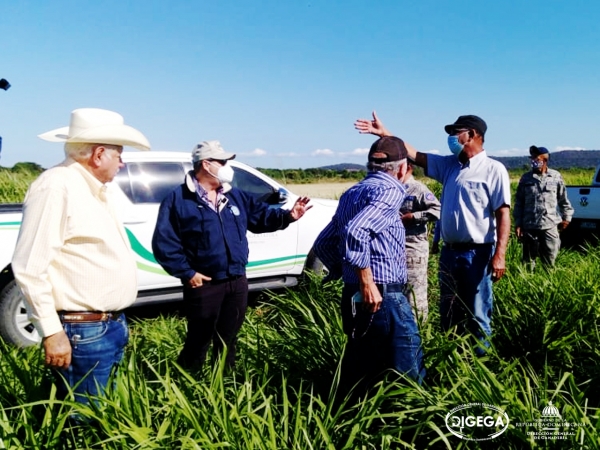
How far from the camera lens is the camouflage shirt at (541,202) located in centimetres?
634

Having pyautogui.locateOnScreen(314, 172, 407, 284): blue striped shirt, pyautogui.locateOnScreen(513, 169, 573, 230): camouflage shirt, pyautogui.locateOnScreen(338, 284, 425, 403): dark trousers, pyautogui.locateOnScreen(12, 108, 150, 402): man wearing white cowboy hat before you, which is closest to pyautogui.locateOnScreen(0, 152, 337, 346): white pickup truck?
pyautogui.locateOnScreen(314, 172, 407, 284): blue striped shirt

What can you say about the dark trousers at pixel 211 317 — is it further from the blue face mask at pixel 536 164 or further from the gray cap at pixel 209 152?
the blue face mask at pixel 536 164

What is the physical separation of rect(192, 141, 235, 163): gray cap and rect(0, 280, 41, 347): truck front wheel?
235 centimetres

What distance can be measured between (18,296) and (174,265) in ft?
7.12

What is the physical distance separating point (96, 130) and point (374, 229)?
4.44ft

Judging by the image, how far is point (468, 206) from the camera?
3861 millimetres

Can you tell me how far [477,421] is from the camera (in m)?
2.43

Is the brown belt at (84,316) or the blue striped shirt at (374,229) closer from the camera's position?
the brown belt at (84,316)

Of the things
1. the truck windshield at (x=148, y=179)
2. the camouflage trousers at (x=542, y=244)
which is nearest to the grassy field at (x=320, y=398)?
the truck windshield at (x=148, y=179)

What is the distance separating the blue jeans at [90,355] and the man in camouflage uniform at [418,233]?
236 cm

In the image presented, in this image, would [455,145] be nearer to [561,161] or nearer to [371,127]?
[371,127]

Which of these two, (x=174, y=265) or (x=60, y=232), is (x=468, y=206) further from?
(x=60, y=232)

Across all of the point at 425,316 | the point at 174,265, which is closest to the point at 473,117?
the point at 425,316

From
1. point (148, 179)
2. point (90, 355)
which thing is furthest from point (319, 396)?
point (148, 179)
